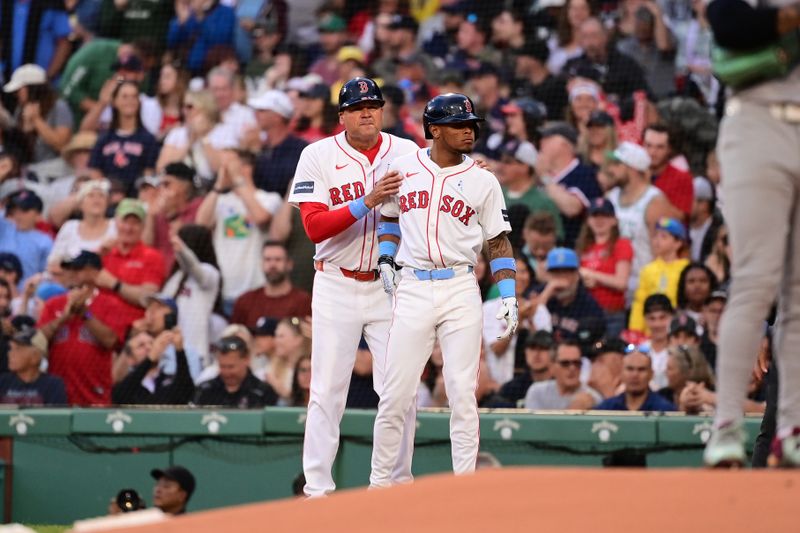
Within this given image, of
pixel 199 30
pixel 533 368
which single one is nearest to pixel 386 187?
pixel 533 368

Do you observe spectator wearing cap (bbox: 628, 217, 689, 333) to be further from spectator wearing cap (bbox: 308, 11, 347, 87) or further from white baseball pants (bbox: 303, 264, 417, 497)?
spectator wearing cap (bbox: 308, 11, 347, 87)

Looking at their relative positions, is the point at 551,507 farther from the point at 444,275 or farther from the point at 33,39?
the point at 33,39

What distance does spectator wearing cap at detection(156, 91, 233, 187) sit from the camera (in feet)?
37.2

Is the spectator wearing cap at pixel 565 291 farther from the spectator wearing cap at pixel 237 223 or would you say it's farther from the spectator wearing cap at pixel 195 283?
the spectator wearing cap at pixel 195 283

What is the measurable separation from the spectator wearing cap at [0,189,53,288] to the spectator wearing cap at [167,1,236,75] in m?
2.41

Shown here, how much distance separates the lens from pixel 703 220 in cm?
966

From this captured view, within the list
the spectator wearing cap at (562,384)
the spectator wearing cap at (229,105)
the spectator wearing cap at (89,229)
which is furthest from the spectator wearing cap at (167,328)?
the spectator wearing cap at (562,384)

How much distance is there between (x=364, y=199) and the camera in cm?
623

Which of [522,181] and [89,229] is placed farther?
[89,229]

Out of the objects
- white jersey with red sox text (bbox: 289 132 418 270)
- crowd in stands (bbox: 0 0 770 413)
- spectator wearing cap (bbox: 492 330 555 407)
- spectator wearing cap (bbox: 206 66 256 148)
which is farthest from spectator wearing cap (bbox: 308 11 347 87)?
white jersey with red sox text (bbox: 289 132 418 270)

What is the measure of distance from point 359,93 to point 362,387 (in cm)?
305

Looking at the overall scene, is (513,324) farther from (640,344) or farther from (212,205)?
(212,205)

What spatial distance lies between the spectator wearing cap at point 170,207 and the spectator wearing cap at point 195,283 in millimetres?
226

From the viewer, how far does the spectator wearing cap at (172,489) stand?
7871mm
